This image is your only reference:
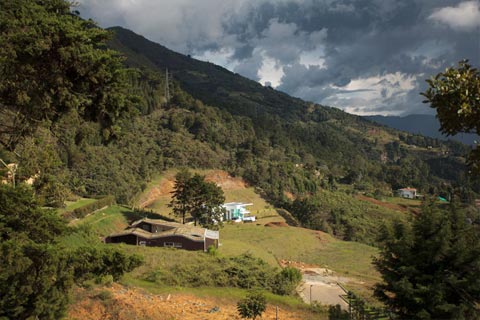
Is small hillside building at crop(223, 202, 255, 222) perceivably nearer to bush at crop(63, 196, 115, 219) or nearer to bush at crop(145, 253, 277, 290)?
bush at crop(63, 196, 115, 219)

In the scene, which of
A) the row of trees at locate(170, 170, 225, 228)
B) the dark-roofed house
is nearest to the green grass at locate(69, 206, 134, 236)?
the dark-roofed house

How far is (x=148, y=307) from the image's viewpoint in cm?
1478

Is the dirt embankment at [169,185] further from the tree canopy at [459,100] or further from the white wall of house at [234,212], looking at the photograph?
the tree canopy at [459,100]

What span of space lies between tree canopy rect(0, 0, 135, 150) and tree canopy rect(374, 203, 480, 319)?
330 inches

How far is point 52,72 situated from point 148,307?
9810 millimetres

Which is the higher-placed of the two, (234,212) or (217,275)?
(217,275)

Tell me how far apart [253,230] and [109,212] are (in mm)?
18261

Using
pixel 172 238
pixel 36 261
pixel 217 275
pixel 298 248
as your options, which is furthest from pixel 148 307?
pixel 298 248

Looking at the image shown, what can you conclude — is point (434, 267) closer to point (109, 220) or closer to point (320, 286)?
point (320, 286)

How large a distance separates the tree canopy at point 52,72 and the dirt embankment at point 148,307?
700 centimetres

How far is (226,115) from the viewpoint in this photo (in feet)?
351

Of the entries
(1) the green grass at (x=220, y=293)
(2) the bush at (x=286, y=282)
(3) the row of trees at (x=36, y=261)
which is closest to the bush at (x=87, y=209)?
(1) the green grass at (x=220, y=293)

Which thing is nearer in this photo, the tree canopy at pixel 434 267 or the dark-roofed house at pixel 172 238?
the tree canopy at pixel 434 267

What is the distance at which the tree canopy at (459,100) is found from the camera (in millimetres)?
5023
